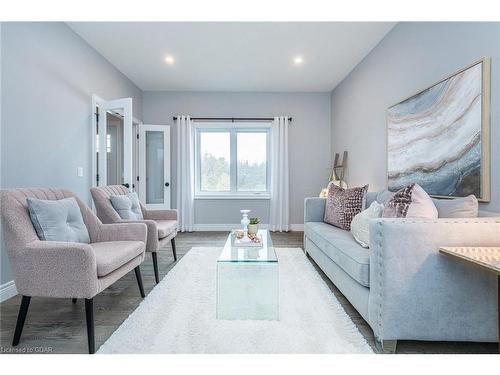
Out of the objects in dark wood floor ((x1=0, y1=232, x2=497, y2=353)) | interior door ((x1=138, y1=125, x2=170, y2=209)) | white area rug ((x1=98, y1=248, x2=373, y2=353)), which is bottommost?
dark wood floor ((x1=0, y1=232, x2=497, y2=353))

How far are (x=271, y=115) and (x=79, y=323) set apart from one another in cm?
444

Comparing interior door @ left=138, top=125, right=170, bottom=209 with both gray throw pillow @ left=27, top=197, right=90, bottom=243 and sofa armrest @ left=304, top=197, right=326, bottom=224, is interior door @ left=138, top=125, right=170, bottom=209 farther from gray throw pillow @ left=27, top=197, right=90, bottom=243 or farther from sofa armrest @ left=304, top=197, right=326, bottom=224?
gray throw pillow @ left=27, top=197, right=90, bottom=243

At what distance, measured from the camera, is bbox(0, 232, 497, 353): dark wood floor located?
1.57 meters

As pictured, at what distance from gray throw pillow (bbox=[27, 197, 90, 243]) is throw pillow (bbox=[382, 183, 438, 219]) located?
7.51 ft

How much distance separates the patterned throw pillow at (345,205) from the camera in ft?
9.54

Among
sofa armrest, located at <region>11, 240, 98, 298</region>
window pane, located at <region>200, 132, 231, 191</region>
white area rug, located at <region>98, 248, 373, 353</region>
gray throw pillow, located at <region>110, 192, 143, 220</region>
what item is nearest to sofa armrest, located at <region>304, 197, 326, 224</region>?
white area rug, located at <region>98, 248, 373, 353</region>

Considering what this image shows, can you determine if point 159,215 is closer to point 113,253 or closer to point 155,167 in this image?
point 113,253

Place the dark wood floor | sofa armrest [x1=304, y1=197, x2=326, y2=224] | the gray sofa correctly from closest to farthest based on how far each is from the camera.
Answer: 1. the gray sofa
2. the dark wood floor
3. sofa armrest [x1=304, y1=197, x2=326, y2=224]

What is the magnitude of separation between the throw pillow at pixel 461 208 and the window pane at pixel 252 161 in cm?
370

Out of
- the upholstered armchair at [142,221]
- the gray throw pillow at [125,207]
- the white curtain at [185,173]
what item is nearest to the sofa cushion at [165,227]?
the upholstered armchair at [142,221]

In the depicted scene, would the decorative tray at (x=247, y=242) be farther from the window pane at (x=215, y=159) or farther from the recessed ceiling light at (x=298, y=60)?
the window pane at (x=215, y=159)

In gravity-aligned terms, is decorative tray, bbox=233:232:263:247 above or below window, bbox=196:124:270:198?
below
